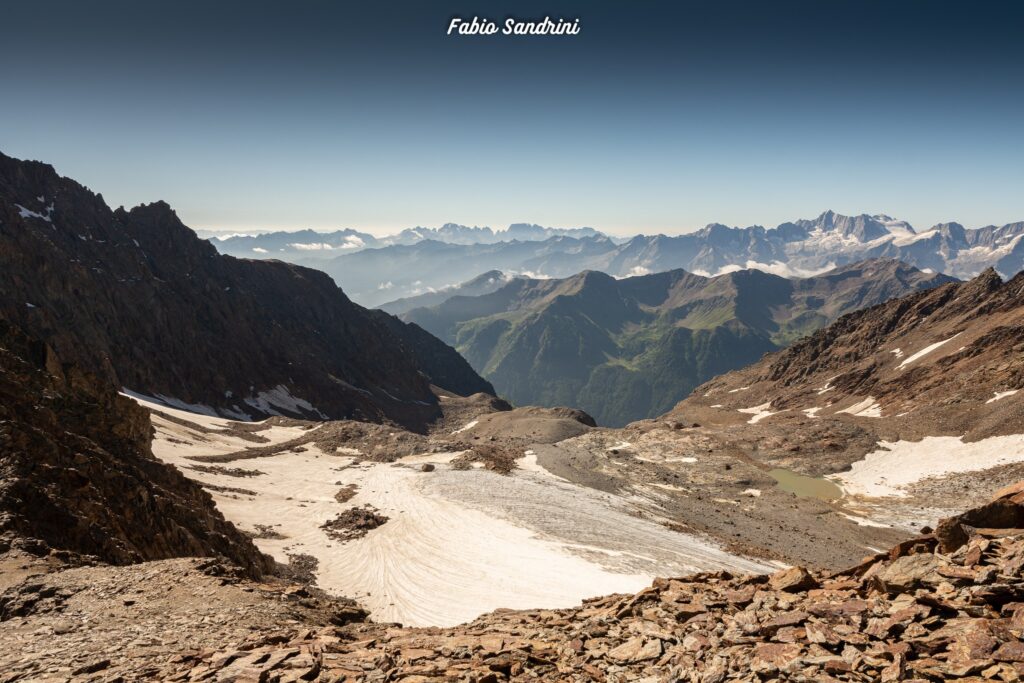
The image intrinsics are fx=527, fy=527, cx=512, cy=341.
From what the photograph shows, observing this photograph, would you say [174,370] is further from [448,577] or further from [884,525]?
[884,525]

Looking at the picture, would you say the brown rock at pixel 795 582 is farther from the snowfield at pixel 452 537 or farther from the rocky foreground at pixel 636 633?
the snowfield at pixel 452 537

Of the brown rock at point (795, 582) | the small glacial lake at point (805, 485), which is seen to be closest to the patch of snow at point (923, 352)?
the small glacial lake at point (805, 485)

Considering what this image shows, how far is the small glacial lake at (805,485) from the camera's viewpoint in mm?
77062

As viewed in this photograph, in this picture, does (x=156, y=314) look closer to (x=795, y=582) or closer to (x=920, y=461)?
(x=795, y=582)

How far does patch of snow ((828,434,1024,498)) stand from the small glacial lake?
6.25ft

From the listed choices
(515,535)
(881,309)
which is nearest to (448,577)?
(515,535)

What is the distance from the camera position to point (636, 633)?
1552 cm

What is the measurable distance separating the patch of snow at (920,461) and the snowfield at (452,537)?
144 ft

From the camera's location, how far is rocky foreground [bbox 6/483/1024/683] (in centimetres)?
1135

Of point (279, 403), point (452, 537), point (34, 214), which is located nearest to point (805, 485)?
point (452, 537)

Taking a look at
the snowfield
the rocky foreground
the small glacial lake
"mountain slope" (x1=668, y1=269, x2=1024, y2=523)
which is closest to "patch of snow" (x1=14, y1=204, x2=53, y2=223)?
the snowfield

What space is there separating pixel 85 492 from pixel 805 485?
286 ft

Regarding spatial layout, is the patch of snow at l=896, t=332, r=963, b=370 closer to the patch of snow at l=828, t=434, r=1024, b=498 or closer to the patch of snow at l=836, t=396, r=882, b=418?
the patch of snow at l=836, t=396, r=882, b=418

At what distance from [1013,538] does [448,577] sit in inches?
1315
